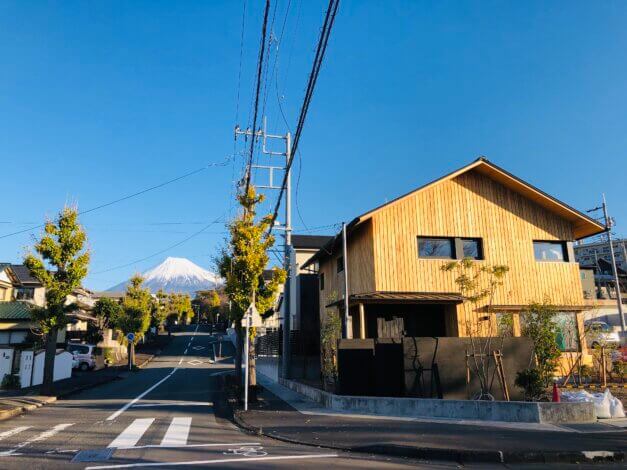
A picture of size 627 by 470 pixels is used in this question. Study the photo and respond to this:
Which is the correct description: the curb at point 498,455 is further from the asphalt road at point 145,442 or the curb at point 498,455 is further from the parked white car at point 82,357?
the parked white car at point 82,357

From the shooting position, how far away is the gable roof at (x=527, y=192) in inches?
766

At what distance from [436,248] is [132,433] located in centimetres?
1334

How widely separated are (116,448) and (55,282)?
1298cm

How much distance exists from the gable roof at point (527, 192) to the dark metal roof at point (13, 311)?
2663 centimetres

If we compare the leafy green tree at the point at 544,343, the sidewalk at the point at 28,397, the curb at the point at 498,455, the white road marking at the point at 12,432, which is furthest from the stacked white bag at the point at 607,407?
the sidewalk at the point at 28,397

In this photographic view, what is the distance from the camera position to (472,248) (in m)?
19.6

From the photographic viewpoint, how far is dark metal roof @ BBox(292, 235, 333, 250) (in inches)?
1515

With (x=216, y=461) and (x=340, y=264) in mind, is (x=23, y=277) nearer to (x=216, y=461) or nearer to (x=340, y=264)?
(x=340, y=264)

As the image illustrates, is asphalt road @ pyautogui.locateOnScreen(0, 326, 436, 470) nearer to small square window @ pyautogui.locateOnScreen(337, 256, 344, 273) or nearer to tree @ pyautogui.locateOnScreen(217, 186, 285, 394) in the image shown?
tree @ pyautogui.locateOnScreen(217, 186, 285, 394)

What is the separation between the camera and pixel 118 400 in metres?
16.4

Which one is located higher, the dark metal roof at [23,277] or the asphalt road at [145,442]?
the dark metal roof at [23,277]

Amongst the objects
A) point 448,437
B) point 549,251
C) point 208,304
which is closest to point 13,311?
point 448,437

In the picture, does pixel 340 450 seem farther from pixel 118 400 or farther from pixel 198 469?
pixel 118 400

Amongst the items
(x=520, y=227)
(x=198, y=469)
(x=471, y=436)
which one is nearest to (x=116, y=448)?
(x=198, y=469)
